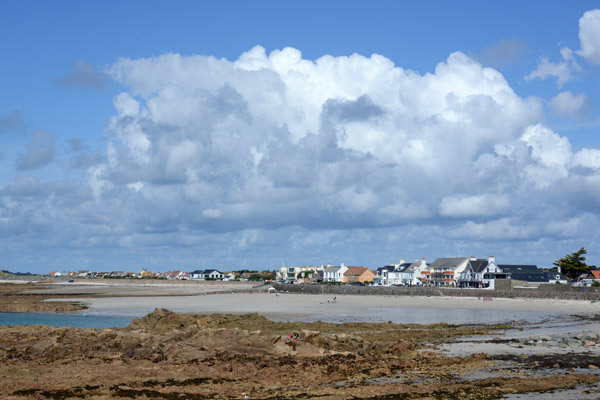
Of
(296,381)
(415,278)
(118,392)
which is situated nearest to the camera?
(118,392)

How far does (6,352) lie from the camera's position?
27.7 m

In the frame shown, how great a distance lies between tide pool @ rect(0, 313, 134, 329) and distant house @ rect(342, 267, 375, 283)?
129565 millimetres

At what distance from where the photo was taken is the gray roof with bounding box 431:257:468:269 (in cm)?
14050

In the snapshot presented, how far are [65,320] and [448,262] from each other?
105431 mm

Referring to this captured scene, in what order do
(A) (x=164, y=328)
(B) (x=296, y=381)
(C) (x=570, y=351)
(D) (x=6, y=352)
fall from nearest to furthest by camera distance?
1. (B) (x=296, y=381)
2. (D) (x=6, y=352)
3. (C) (x=570, y=351)
4. (A) (x=164, y=328)

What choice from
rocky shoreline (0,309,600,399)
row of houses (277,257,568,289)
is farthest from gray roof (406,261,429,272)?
rocky shoreline (0,309,600,399)

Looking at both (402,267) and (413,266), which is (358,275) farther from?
(413,266)

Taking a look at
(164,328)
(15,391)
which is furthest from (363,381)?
(164,328)

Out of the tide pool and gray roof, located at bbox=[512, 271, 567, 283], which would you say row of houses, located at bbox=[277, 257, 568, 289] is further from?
the tide pool

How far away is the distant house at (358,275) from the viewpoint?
18393cm

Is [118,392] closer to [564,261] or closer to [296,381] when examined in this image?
[296,381]

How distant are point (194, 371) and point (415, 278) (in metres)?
136

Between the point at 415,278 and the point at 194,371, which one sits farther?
the point at 415,278

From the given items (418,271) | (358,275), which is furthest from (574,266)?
(358,275)
